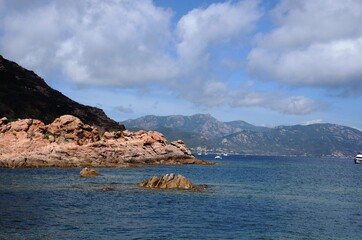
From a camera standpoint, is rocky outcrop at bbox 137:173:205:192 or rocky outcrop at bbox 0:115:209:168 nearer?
rocky outcrop at bbox 137:173:205:192

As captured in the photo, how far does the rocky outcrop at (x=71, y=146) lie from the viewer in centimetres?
11669

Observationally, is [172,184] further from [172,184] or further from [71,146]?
[71,146]

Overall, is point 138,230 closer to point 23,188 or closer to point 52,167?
point 23,188

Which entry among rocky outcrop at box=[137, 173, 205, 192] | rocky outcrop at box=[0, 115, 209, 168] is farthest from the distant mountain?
rocky outcrop at box=[137, 173, 205, 192]

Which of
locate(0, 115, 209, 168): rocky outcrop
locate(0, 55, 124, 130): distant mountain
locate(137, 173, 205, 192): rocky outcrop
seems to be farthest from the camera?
locate(0, 55, 124, 130): distant mountain

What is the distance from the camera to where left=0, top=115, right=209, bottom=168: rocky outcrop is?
11669 cm

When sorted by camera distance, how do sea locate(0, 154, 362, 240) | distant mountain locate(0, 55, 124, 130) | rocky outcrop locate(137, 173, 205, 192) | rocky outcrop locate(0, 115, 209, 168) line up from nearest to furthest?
sea locate(0, 154, 362, 240) → rocky outcrop locate(137, 173, 205, 192) → rocky outcrop locate(0, 115, 209, 168) → distant mountain locate(0, 55, 124, 130)

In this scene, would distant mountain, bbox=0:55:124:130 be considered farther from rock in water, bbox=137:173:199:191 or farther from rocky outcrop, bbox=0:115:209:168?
rock in water, bbox=137:173:199:191

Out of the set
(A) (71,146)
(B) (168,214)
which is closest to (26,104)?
(A) (71,146)

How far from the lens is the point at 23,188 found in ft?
216

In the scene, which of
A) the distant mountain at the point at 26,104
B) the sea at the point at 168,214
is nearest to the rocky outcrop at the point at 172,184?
the sea at the point at 168,214

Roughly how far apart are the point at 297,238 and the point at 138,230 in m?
14.9

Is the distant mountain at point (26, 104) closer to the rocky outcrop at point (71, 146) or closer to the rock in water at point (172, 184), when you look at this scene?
the rocky outcrop at point (71, 146)

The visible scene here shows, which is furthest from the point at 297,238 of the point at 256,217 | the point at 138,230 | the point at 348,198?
the point at 348,198
